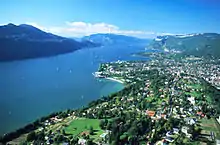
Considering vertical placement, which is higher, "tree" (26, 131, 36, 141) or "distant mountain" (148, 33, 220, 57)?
"distant mountain" (148, 33, 220, 57)

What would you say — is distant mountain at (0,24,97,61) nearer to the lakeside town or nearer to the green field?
the lakeside town

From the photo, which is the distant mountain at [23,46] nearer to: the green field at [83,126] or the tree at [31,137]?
the green field at [83,126]

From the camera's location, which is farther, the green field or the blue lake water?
the blue lake water

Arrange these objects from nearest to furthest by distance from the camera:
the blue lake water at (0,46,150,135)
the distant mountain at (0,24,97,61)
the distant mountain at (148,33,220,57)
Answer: the blue lake water at (0,46,150,135)
the distant mountain at (0,24,97,61)
the distant mountain at (148,33,220,57)

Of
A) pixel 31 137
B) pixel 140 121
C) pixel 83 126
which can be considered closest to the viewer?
pixel 31 137

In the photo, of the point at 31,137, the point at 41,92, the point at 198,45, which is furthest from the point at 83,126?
the point at 198,45

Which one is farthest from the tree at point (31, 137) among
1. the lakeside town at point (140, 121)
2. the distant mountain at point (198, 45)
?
the distant mountain at point (198, 45)

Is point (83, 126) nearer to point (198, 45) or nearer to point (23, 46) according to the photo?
point (23, 46)

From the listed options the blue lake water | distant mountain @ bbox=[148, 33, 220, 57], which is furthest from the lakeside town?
distant mountain @ bbox=[148, 33, 220, 57]
